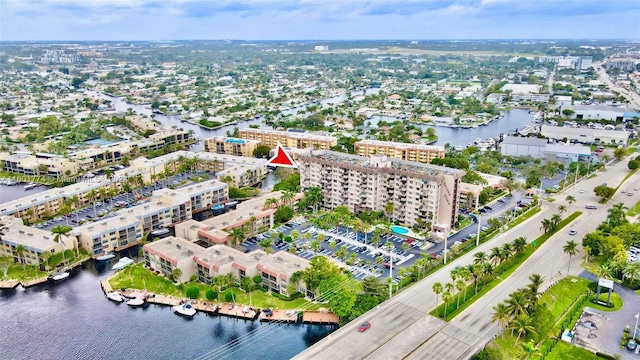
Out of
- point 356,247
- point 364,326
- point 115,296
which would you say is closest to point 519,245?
point 356,247

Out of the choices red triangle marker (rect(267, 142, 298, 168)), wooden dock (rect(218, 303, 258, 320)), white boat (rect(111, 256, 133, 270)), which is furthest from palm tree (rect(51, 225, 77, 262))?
red triangle marker (rect(267, 142, 298, 168))

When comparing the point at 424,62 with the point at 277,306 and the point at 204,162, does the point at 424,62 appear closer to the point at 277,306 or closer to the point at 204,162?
the point at 204,162

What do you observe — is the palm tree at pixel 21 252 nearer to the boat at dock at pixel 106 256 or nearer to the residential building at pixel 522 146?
the boat at dock at pixel 106 256

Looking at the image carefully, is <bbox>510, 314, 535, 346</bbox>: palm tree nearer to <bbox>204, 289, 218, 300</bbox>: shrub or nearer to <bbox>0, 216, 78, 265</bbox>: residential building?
<bbox>204, 289, 218, 300</bbox>: shrub

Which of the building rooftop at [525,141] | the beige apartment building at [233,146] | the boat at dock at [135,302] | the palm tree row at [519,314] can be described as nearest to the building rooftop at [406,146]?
the building rooftop at [525,141]

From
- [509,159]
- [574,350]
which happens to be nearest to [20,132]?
[509,159]

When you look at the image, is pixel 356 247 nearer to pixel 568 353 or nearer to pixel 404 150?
pixel 568 353
